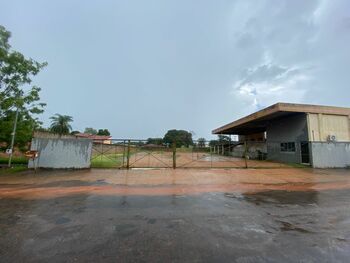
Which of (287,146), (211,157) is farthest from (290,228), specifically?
(287,146)

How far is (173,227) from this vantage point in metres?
4.46

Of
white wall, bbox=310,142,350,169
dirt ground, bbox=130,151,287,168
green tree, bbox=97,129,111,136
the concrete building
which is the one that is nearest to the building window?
the concrete building

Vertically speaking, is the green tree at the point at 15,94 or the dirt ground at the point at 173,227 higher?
the green tree at the point at 15,94

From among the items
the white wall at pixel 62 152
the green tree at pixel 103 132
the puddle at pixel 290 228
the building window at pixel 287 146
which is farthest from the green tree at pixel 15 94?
the green tree at pixel 103 132

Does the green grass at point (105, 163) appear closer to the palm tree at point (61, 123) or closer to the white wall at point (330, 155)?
the white wall at point (330, 155)

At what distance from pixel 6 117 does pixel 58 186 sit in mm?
8192

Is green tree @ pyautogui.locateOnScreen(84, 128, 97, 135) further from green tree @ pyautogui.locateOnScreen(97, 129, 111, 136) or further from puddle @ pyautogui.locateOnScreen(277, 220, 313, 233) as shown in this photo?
puddle @ pyautogui.locateOnScreen(277, 220, 313, 233)

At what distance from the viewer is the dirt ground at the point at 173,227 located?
332 cm

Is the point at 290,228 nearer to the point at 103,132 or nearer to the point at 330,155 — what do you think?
the point at 330,155

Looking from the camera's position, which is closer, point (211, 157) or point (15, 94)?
point (15, 94)

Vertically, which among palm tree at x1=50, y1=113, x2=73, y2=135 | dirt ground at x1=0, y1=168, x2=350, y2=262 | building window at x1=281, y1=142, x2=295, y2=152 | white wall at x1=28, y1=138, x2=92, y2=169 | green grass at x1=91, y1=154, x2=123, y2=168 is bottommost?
dirt ground at x1=0, y1=168, x2=350, y2=262

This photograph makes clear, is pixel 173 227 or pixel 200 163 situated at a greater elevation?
pixel 200 163

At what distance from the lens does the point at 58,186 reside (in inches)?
362

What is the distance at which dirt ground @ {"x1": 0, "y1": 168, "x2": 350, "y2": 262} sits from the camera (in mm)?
3320
